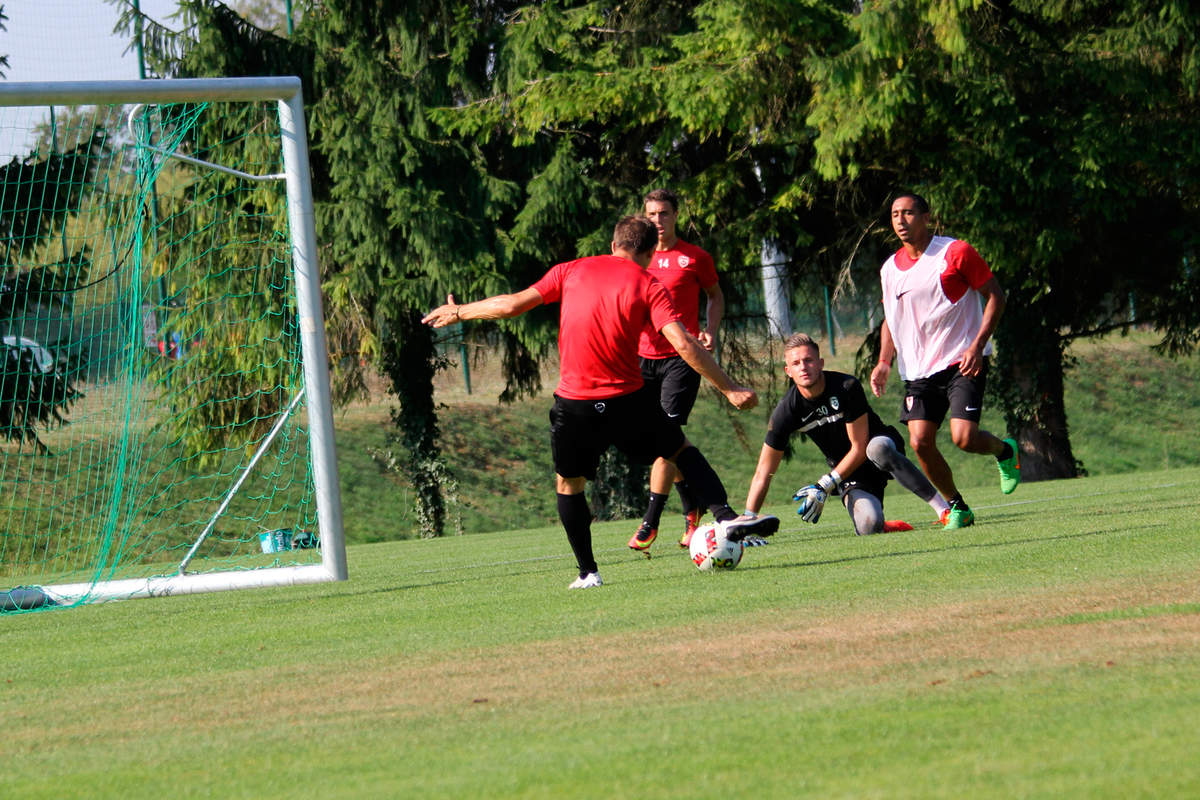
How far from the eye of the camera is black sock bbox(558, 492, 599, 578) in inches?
301

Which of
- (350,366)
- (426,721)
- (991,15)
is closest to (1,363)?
(350,366)

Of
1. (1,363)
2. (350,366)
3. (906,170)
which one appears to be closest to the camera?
(1,363)

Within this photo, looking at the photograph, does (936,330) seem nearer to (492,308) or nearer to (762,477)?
(762,477)

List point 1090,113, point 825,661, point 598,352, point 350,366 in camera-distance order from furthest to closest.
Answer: point 350,366, point 1090,113, point 598,352, point 825,661

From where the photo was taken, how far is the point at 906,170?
19.4 m

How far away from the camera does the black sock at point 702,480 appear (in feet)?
27.0

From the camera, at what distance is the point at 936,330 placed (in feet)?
32.1

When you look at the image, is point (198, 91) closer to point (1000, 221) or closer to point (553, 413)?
point (553, 413)

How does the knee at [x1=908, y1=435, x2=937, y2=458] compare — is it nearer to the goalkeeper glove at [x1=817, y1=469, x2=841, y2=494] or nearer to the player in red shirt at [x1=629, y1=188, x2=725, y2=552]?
the goalkeeper glove at [x1=817, y1=469, x2=841, y2=494]

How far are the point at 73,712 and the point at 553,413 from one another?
10.4ft

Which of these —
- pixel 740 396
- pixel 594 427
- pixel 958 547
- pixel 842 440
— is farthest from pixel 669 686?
pixel 842 440

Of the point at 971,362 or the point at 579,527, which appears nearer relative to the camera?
the point at 579,527

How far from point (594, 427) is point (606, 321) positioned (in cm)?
54

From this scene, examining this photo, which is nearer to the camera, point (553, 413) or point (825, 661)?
point (825, 661)
